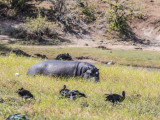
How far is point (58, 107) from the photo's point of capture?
14.5ft

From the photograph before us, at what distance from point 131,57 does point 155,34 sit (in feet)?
31.7

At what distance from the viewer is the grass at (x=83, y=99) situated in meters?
4.15

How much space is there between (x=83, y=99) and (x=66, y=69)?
195cm

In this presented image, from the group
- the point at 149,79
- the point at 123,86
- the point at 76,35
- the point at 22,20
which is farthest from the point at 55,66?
the point at 22,20

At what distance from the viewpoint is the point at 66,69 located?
6.84 metres

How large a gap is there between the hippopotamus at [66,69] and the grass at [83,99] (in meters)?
0.23

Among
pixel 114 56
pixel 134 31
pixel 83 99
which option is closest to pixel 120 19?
pixel 134 31

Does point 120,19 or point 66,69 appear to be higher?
point 120,19

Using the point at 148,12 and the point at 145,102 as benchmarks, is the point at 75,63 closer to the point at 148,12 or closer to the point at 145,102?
the point at 145,102

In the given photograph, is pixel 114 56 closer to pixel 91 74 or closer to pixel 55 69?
pixel 91 74

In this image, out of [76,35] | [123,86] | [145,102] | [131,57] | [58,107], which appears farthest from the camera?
[76,35]

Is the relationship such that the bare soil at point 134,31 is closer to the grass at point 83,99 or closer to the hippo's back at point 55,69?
the hippo's back at point 55,69

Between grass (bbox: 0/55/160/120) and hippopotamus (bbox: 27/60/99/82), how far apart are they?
230 millimetres

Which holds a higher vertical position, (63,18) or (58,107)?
(63,18)
